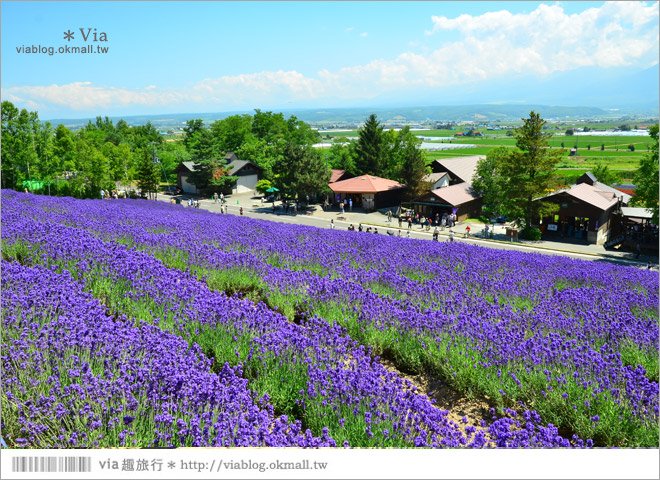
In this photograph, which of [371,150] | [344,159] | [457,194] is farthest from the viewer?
[344,159]

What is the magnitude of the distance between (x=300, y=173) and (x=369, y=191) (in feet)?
22.2

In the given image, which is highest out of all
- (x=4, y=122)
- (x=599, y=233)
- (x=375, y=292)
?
(x=4, y=122)

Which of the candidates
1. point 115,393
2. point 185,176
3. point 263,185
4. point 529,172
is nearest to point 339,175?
point 263,185

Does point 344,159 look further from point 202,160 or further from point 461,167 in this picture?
point 202,160

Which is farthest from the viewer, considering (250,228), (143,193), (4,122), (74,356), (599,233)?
(143,193)

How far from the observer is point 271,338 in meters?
5.23

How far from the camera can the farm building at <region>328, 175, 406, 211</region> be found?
145 ft

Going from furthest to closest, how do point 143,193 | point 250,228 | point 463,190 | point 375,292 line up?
point 143,193, point 463,190, point 250,228, point 375,292

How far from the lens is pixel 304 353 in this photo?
5.11m

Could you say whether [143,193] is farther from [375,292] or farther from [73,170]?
[375,292]

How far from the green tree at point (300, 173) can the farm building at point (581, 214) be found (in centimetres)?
1957

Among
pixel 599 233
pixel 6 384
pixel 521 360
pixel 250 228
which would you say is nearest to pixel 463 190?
pixel 599 233

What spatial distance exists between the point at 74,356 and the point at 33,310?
4.14 feet

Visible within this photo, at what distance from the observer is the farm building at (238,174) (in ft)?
183
